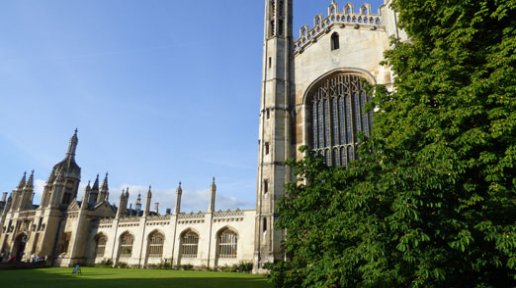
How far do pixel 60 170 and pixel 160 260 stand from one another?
66.5 ft

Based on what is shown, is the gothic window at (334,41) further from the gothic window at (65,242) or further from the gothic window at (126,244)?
the gothic window at (65,242)

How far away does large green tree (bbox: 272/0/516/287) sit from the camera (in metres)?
6.08

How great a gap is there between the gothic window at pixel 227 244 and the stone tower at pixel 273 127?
712 centimetres

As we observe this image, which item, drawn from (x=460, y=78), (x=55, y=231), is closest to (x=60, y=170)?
(x=55, y=231)

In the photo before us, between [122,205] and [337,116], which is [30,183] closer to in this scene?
[122,205]

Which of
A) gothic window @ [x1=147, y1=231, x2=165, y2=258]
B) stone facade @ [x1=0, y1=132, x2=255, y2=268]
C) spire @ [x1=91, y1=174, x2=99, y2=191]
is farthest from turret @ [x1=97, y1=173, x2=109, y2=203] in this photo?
gothic window @ [x1=147, y1=231, x2=165, y2=258]

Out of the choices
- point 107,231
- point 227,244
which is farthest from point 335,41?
point 107,231

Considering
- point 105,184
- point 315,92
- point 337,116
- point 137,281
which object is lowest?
point 137,281

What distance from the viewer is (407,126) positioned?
342 inches

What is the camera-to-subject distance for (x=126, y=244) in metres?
33.9

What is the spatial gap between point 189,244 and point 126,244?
345 inches

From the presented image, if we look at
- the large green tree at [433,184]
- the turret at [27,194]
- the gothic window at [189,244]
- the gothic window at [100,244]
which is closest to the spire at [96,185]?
the turret at [27,194]

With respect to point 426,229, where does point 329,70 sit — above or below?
above

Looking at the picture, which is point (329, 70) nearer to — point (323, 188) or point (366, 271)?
point (323, 188)
